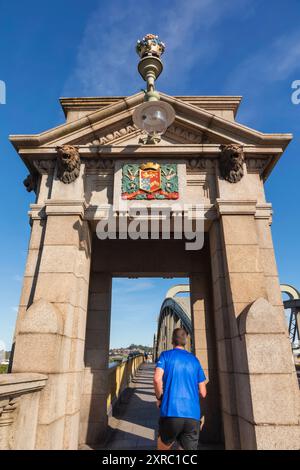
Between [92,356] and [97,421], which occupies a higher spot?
[92,356]

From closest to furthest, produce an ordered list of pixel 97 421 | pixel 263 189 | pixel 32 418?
pixel 32 418 < pixel 263 189 < pixel 97 421

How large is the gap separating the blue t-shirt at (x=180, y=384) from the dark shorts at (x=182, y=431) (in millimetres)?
70

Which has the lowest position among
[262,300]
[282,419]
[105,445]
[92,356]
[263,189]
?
[105,445]

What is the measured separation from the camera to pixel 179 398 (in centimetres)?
420

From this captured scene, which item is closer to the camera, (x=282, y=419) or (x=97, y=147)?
(x=282, y=419)

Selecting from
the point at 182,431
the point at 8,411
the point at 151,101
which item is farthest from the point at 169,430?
the point at 151,101

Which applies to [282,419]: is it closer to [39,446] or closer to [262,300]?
[262,300]

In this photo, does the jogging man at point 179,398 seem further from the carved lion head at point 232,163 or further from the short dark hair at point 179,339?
the carved lion head at point 232,163

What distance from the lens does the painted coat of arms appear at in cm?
712

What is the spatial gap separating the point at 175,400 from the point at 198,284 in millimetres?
5127

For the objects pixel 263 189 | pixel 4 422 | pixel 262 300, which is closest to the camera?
pixel 4 422

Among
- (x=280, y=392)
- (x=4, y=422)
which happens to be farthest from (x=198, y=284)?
(x=4, y=422)

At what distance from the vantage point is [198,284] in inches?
359

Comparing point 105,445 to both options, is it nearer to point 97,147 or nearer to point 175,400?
point 175,400
